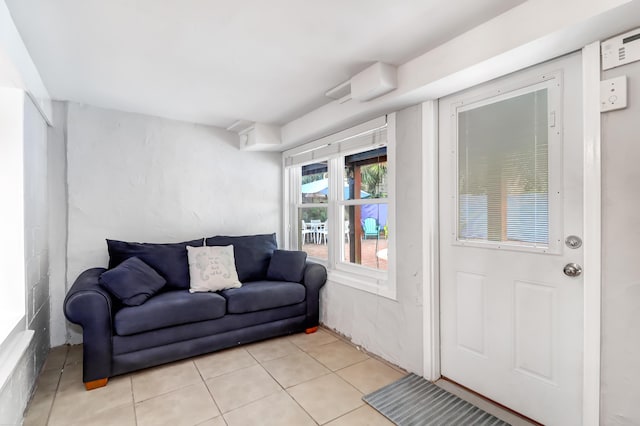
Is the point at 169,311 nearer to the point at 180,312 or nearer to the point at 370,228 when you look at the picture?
the point at 180,312

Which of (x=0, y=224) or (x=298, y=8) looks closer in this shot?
(x=298, y=8)

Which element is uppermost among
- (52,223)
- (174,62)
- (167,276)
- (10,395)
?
(174,62)

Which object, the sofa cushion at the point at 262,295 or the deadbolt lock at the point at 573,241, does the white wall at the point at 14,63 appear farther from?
the deadbolt lock at the point at 573,241

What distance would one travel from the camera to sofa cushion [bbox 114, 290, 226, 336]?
2.24 meters

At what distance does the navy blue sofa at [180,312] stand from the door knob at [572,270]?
2.06 meters

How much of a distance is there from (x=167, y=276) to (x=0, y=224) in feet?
4.29

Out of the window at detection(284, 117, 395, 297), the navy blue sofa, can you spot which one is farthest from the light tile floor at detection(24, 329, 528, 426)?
the window at detection(284, 117, 395, 297)

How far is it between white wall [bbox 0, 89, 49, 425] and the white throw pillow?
108 cm

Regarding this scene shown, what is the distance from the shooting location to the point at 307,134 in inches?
127

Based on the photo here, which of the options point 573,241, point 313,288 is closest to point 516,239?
point 573,241

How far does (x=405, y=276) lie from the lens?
7.84 feet

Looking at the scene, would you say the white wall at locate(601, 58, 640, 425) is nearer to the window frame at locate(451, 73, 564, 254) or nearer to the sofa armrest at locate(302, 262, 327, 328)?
the window frame at locate(451, 73, 564, 254)

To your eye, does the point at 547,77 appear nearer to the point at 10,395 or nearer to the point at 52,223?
the point at 10,395

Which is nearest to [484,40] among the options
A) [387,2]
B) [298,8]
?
[387,2]
